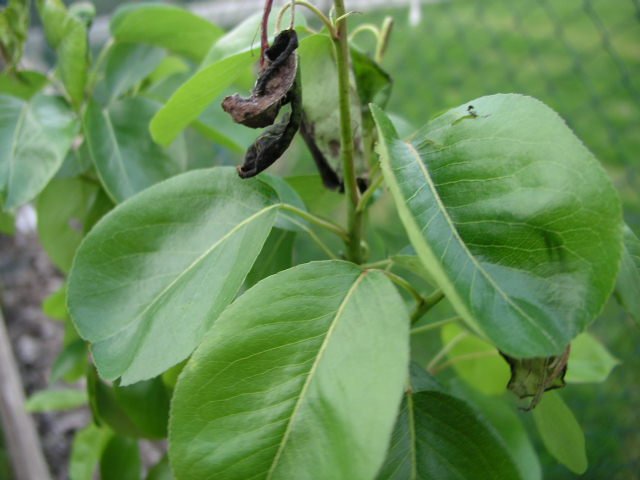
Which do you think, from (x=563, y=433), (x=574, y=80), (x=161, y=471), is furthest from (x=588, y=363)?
(x=574, y=80)

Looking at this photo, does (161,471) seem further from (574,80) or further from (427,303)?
(574,80)

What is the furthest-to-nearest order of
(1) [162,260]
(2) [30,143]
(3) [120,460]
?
(3) [120,460], (2) [30,143], (1) [162,260]

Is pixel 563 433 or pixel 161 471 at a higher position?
pixel 563 433

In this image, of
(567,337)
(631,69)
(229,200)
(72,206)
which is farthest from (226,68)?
(631,69)

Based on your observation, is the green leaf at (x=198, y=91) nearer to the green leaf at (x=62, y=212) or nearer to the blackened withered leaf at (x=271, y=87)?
the blackened withered leaf at (x=271, y=87)

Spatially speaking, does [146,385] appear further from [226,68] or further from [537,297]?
[537,297]

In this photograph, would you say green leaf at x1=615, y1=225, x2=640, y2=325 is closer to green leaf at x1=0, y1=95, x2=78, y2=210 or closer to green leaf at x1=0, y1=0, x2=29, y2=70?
green leaf at x1=0, y1=95, x2=78, y2=210
